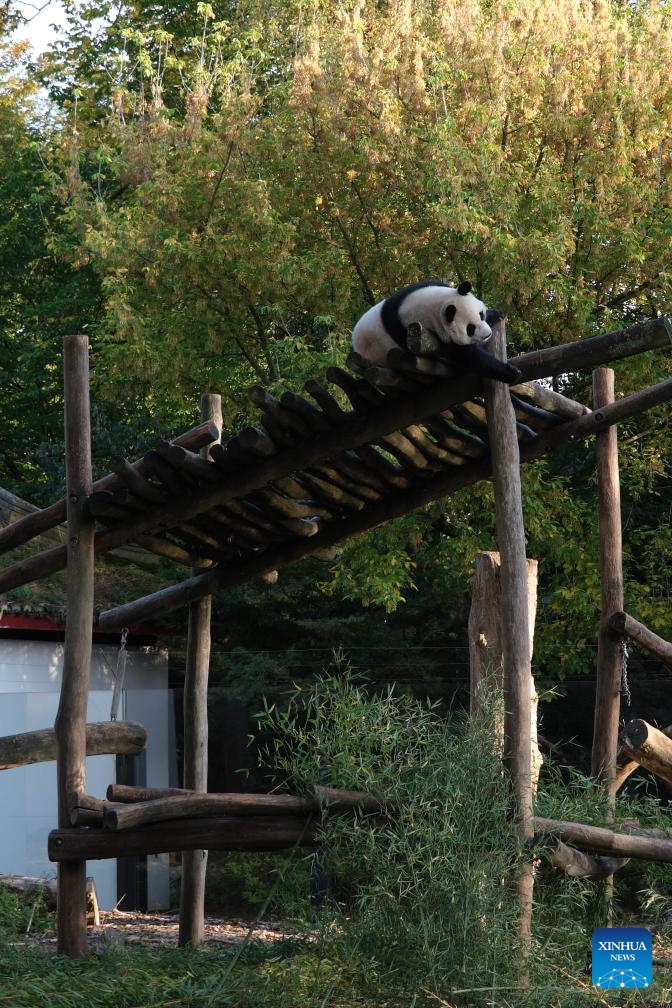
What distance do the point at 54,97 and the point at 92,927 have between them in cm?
1219

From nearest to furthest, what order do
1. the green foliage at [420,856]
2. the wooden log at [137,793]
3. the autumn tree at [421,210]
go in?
the green foliage at [420,856] < the wooden log at [137,793] < the autumn tree at [421,210]

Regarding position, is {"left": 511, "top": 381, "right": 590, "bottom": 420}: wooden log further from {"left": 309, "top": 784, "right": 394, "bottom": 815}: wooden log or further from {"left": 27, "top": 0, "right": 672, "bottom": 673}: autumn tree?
{"left": 27, "top": 0, "right": 672, "bottom": 673}: autumn tree

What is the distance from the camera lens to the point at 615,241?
9977mm

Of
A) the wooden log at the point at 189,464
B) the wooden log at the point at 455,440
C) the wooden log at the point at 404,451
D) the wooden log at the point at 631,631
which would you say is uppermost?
the wooden log at the point at 455,440

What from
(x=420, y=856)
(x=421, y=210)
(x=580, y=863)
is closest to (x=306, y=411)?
(x=420, y=856)

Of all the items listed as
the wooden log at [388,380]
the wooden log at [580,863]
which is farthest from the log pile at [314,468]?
the wooden log at [580,863]

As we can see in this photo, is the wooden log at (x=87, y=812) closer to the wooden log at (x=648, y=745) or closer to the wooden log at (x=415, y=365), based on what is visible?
the wooden log at (x=415, y=365)

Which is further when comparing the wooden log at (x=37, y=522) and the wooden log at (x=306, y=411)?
the wooden log at (x=37, y=522)

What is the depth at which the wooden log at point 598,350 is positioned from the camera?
448 cm

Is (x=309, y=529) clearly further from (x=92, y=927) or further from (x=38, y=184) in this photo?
(x=38, y=184)

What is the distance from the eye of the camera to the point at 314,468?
536 centimetres

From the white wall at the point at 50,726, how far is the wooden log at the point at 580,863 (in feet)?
14.7

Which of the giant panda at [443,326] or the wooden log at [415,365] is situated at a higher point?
the giant panda at [443,326]

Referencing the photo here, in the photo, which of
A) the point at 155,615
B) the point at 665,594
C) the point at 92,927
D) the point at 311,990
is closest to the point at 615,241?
the point at 665,594
